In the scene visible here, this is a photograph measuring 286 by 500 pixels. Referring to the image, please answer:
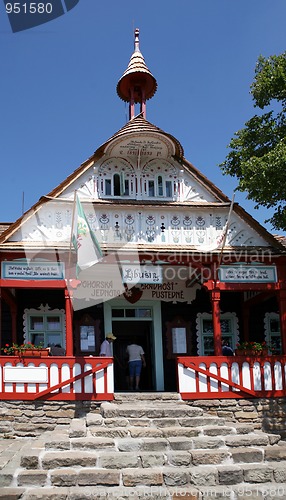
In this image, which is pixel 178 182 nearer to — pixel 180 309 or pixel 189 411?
pixel 180 309

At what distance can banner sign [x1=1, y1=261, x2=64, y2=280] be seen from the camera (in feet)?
44.4

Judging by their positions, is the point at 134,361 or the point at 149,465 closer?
the point at 149,465

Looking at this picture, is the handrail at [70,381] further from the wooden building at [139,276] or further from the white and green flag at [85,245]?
the white and green flag at [85,245]

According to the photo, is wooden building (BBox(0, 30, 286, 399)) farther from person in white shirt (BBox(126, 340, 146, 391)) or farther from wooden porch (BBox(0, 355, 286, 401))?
person in white shirt (BBox(126, 340, 146, 391))

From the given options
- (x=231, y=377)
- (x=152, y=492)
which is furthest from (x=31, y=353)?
(x=152, y=492)

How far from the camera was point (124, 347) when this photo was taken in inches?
659

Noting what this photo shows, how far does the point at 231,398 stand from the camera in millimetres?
13391

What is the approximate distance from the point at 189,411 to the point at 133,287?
563 centimetres

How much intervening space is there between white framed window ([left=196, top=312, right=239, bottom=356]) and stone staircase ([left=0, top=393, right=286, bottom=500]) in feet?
20.1

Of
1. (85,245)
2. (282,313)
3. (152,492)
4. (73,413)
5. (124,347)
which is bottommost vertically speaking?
(152,492)

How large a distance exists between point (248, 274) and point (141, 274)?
107 inches

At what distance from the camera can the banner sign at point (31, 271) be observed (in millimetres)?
13523

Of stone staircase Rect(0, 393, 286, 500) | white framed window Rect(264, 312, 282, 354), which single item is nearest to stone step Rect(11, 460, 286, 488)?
stone staircase Rect(0, 393, 286, 500)

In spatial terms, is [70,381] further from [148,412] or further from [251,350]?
[251,350]
